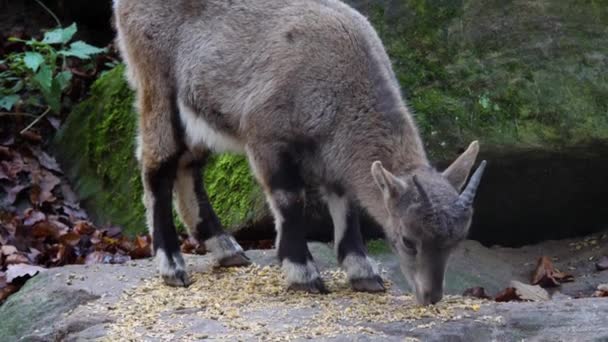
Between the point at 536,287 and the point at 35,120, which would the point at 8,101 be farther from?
the point at 536,287

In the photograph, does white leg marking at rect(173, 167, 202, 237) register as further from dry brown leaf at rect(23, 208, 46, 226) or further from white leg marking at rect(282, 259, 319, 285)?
dry brown leaf at rect(23, 208, 46, 226)

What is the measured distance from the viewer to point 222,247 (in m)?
7.64

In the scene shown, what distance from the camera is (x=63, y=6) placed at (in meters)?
12.1

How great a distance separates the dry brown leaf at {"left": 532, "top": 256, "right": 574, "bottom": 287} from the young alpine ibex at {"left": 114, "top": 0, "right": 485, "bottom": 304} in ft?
5.42

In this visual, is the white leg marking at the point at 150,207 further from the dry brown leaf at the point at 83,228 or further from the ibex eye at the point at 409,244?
the ibex eye at the point at 409,244

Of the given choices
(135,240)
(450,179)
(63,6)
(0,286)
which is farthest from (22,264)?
(63,6)

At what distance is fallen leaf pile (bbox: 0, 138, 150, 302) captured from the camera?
8258 millimetres

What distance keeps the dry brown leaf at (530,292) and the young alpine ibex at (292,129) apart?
115 cm

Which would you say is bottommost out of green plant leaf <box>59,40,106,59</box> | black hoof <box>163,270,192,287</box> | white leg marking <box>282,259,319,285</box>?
black hoof <box>163,270,192,287</box>

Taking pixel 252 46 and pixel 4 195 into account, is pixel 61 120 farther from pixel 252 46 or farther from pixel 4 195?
pixel 252 46

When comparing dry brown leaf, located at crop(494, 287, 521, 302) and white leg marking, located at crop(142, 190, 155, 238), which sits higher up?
white leg marking, located at crop(142, 190, 155, 238)

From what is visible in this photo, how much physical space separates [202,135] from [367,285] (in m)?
1.55

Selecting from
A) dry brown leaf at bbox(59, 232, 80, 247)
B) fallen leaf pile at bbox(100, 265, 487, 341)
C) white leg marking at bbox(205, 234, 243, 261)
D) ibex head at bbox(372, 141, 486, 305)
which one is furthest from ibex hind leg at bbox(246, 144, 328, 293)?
dry brown leaf at bbox(59, 232, 80, 247)

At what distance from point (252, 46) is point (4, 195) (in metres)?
3.96
